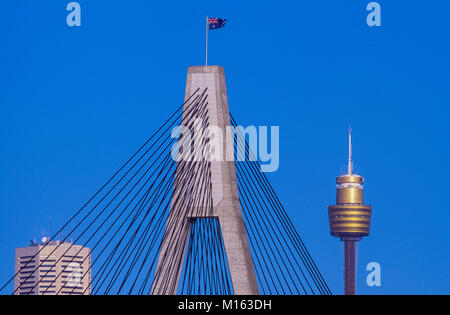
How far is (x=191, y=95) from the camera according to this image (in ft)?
257

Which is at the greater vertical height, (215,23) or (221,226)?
(215,23)

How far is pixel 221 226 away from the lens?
75750 mm

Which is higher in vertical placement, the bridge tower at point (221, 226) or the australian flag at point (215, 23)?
the australian flag at point (215, 23)

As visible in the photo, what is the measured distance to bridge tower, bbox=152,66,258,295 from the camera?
74.9m

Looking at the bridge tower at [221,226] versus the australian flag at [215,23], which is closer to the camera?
the bridge tower at [221,226]

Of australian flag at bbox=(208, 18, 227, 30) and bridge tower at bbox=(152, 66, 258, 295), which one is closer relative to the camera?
bridge tower at bbox=(152, 66, 258, 295)

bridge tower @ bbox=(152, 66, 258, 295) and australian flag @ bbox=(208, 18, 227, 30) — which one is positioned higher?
australian flag @ bbox=(208, 18, 227, 30)

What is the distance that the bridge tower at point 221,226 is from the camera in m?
74.9

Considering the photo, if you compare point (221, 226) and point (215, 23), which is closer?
point (221, 226)
